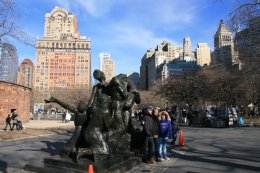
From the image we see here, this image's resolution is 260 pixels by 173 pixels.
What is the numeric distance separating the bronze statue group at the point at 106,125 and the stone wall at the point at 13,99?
22.3 metres

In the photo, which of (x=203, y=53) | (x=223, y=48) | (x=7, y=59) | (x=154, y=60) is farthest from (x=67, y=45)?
(x=7, y=59)

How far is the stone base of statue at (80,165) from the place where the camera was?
7422 millimetres

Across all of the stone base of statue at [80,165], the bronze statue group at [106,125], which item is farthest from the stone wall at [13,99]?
the stone base of statue at [80,165]

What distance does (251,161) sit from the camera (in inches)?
382

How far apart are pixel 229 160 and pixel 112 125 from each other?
4118 mm

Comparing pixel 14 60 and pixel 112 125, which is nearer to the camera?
pixel 112 125

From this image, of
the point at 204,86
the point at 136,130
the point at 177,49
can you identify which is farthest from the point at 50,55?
the point at 136,130

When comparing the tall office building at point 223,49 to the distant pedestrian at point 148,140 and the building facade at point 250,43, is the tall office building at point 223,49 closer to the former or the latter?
the building facade at point 250,43

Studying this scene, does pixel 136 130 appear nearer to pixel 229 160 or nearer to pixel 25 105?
pixel 229 160

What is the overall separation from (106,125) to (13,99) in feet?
81.0

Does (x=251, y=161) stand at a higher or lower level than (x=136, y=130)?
lower

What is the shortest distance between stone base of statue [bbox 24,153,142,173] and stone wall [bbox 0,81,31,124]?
74.2 feet

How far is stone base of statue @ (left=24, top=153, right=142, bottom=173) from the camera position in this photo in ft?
24.3

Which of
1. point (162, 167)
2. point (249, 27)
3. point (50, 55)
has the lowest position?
point (162, 167)
